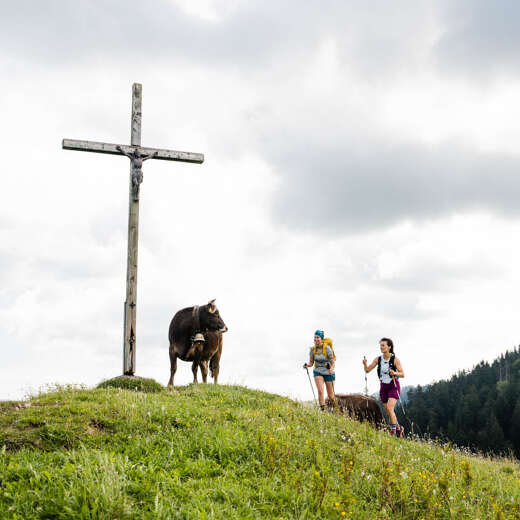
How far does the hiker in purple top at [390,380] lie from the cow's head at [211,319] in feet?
16.3

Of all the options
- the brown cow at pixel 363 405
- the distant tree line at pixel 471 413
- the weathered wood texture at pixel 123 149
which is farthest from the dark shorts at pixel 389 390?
the distant tree line at pixel 471 413

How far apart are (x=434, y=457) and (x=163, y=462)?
20.5 feet

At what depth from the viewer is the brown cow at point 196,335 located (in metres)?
15.8

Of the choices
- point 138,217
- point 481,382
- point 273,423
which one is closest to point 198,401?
point 273,423

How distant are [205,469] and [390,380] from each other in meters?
7.91

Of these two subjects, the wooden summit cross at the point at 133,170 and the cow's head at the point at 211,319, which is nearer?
the wooden summit cross at the point at 133,170

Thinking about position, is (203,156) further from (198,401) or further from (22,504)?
(22,504)

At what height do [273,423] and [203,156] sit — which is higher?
[203,156]

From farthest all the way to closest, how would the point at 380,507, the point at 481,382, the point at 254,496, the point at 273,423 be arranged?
the point at 481,382 → the point at 273,423 → the point at 380,507 → the point at 254,496

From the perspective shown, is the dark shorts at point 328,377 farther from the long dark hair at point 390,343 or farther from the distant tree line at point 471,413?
the distant tree line at point 471,413

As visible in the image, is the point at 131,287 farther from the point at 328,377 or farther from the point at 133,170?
the point at 328,377

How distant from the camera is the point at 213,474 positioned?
22.5 feet

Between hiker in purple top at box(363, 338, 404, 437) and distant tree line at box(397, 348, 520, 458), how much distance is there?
67904 mm

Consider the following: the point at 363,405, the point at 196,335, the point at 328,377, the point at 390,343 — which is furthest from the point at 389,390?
the point at 196,335
